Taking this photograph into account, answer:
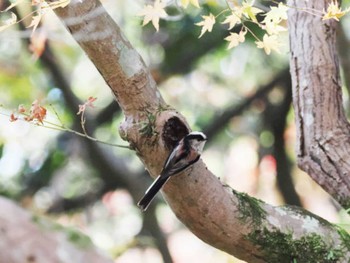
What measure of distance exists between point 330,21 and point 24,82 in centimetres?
160

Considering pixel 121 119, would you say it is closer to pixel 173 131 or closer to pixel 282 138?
pixel 282 138

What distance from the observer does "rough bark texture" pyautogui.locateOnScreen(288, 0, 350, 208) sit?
139cm

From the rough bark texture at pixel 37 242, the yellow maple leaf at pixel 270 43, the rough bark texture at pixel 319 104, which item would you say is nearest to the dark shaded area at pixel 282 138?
the rough bark texture at pixel 37 242

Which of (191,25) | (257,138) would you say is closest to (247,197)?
(191,25)

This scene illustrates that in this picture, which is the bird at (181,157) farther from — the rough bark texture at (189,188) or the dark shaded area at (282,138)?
the dark shaded area at (282,138)

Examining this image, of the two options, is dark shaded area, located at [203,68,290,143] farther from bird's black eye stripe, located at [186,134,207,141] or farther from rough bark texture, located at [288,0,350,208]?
bird's black eye stripe, located at [186,134,207,141]

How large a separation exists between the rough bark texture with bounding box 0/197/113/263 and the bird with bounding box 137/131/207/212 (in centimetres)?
120

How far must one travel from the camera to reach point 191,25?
8.30 feet

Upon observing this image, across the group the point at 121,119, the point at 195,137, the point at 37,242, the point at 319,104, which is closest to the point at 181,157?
the point at 195,137

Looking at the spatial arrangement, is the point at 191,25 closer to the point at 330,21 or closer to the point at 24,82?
the point at 24,82

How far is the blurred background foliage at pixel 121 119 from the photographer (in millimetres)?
2408

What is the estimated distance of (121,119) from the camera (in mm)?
2561

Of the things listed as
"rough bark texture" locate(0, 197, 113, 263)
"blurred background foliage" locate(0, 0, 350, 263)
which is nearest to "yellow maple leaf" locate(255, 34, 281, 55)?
"blurred background foliage" locate(0, 0, 350, 263)

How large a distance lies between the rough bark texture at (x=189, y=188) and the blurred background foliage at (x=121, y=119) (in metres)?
0.85
